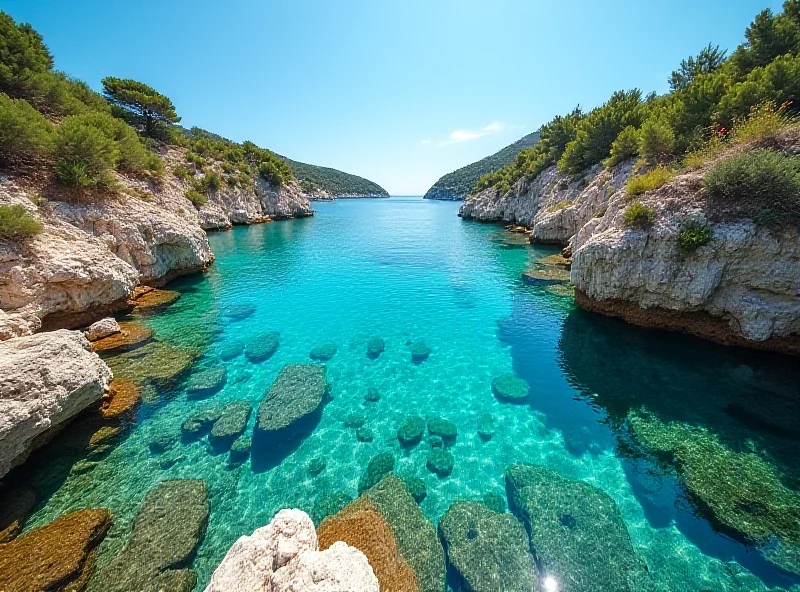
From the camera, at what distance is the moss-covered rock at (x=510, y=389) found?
1085 centimetres

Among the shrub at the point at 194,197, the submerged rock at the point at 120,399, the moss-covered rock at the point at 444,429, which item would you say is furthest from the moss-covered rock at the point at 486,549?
the shrub at the point at 194,197

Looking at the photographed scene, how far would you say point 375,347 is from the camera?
14211 mm

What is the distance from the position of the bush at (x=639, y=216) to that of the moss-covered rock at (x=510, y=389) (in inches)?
358

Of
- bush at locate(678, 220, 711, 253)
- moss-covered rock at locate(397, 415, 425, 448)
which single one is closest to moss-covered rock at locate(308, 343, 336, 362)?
moss-covered rock at locate(397, 415, 425, 448)

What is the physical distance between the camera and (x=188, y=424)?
929 centimetres

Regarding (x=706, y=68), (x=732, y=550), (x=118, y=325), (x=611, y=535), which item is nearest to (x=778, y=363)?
(x=732, y=550)

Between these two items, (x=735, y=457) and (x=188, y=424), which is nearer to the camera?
(x=735, y=457)

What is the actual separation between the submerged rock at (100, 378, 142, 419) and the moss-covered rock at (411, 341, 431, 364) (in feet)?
33.6

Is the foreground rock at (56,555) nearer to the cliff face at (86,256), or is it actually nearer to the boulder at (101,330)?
the cliff face at (86,256)

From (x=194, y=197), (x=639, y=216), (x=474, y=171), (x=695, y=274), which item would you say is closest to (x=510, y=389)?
(x=695, y=274)

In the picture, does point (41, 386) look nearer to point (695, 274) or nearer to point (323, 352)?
point (323, 352)

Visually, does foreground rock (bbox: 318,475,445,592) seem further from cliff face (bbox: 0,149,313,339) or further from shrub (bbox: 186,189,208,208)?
shrub (bbox: 186,189,208,208)

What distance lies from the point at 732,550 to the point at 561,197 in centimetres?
3675

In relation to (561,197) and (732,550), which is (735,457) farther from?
(561,197)
